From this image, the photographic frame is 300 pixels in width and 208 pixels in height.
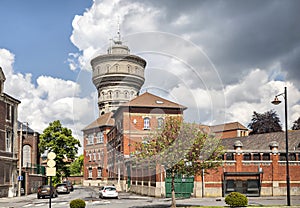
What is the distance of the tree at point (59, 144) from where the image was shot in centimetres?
6144

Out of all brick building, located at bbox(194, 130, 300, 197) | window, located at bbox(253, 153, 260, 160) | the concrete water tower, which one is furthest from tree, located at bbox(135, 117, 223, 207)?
window, located at bbox(253, 153, 260, 160)

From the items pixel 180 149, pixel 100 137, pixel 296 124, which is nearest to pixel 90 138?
pixel 100 137

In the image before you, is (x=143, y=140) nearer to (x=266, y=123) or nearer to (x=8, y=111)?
(x=8, y=111)

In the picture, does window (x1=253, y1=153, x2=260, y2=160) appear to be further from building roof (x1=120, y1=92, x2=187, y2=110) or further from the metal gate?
building roof (x1=120, y1=92, x2=187, y2=110)

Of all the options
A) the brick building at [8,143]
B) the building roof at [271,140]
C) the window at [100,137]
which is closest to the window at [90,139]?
the window at [100,137]

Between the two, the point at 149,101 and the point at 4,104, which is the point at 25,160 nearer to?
the point at 4,104

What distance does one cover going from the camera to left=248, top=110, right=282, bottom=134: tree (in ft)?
253

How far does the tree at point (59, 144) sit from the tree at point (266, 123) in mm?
34335

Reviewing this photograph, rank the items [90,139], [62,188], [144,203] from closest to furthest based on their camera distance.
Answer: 1. [144,203]
2. [62,188]
3. [90,139]

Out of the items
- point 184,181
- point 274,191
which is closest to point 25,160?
point 184,181

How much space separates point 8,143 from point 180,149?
28562 millimetres

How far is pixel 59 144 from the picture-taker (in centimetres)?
6250

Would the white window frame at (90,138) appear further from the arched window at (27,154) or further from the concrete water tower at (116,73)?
the arched window at (27,154)

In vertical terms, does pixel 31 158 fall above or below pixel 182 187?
above
